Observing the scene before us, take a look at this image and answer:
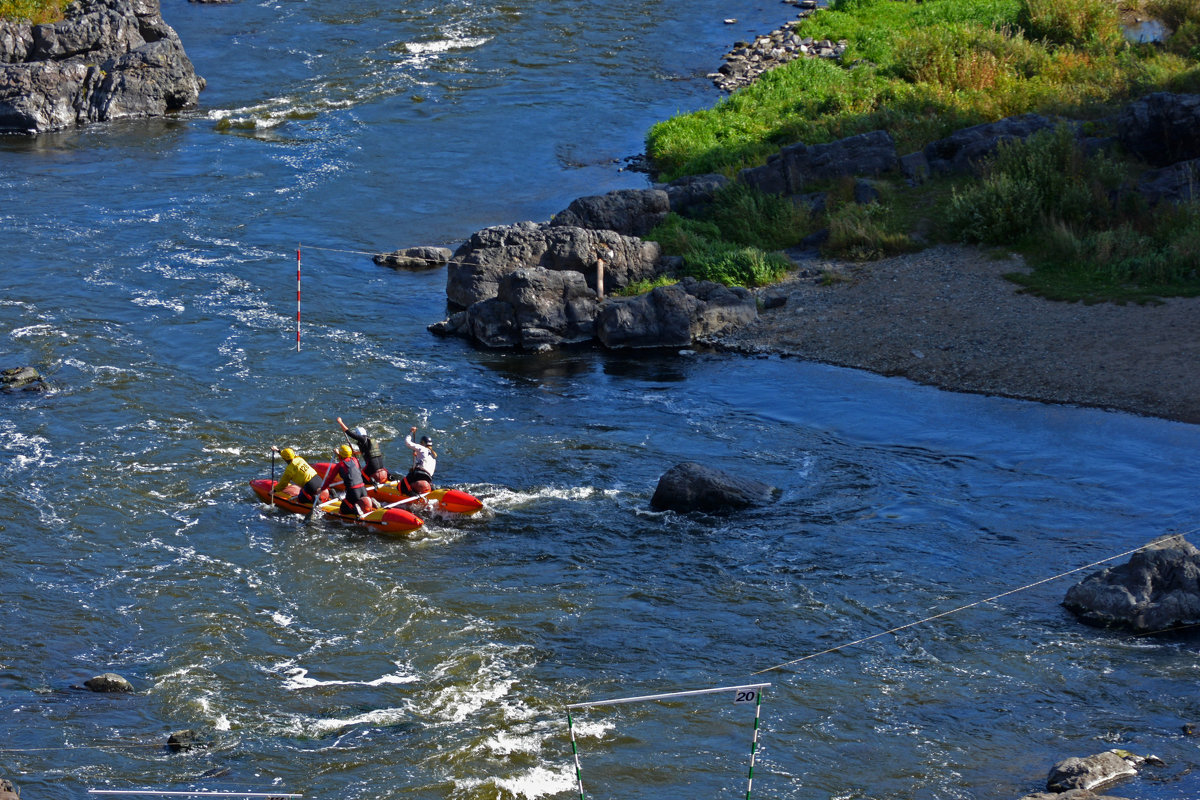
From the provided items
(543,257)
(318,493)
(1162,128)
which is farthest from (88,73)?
(1162,128)

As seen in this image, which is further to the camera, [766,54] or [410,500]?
[766,54]

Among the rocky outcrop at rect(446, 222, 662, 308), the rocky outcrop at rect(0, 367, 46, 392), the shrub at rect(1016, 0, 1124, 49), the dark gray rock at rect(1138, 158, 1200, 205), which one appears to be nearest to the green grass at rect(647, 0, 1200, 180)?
the shrub at rect(1016, 0, 1124, 49)

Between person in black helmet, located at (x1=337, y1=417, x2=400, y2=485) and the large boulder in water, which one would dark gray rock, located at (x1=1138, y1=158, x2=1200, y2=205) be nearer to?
the large boulder in water

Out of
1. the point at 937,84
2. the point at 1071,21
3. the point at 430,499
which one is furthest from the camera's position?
the point at 1071,21

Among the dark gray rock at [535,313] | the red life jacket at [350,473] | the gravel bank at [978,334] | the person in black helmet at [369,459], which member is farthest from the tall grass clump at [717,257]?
the red life jacket at [350,473]

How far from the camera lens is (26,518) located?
15.4 metres

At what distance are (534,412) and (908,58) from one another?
1726cm

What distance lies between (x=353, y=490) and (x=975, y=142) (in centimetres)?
1478

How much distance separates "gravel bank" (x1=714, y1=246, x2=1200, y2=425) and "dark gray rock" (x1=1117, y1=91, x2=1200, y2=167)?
376cm

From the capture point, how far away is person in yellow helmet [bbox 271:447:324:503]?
15.6 metres

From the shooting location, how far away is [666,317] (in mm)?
20500

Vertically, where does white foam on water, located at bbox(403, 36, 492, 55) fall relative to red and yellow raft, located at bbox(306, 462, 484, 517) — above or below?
above

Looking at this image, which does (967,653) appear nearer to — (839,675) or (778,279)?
(839,675)

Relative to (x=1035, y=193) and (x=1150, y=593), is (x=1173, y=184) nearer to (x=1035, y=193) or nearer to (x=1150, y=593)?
(x=1035, y=193)
